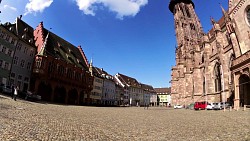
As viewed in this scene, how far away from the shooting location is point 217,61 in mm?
41188

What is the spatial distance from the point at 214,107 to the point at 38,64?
33.0 meters

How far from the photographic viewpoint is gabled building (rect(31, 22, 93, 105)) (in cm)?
3947

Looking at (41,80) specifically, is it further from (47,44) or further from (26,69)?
(47,44)

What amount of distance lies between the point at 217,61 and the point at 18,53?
3870 cm

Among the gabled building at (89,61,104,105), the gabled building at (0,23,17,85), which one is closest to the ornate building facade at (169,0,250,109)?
the gabled building at (89,61,104,105)

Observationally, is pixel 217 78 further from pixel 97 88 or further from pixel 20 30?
pixel 97 88

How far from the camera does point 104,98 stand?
77812 millimetres

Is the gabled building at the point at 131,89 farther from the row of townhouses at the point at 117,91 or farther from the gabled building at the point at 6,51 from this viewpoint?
the gabled building at the point at 6,51

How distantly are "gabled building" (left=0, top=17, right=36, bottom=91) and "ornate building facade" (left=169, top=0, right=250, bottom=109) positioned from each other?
1405 inches

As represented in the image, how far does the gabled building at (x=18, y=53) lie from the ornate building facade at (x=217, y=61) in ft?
117

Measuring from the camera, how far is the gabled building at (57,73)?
1554 inches

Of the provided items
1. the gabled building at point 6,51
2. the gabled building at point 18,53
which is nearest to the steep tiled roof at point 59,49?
the gabled building at point 18,53

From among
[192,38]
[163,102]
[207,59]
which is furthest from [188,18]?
[163,102]

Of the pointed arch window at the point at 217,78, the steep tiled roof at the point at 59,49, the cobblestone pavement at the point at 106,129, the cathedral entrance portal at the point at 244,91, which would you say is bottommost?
the cobblestone pavement at the point at 106,129
